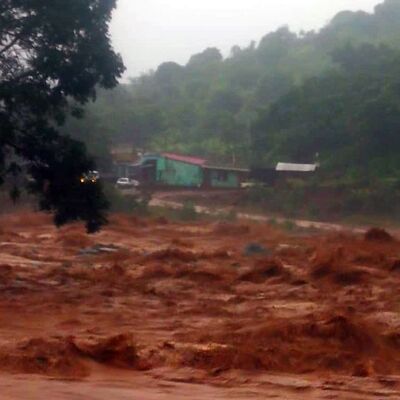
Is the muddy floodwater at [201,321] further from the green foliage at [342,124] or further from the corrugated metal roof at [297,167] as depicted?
the corrugated metal roof at [297,167]

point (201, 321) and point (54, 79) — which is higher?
point (54, 79)

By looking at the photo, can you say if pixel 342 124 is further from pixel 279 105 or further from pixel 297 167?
pixel 279 105

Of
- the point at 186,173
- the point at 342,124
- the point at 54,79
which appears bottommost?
the point at 186,173

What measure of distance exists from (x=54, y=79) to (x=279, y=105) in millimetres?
41789

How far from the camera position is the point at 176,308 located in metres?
17.7

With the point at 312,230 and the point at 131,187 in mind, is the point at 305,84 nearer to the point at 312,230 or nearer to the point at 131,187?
the point at 131,187

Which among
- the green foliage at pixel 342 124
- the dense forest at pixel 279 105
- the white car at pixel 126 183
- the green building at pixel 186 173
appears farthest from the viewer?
the green building at pixel 186 173

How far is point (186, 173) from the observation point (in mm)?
57688

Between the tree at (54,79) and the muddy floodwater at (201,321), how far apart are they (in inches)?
76.3

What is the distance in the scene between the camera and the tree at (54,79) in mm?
18344

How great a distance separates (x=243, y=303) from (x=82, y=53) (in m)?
5.49

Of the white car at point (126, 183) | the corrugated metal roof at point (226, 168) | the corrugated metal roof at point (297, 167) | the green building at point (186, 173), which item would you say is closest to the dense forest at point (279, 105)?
the corrugated metal roof at point (297, 167)

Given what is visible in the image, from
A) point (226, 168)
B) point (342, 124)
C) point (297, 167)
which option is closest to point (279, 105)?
point (226, 168)

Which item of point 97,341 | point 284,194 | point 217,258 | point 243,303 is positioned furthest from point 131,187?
point 97,341
